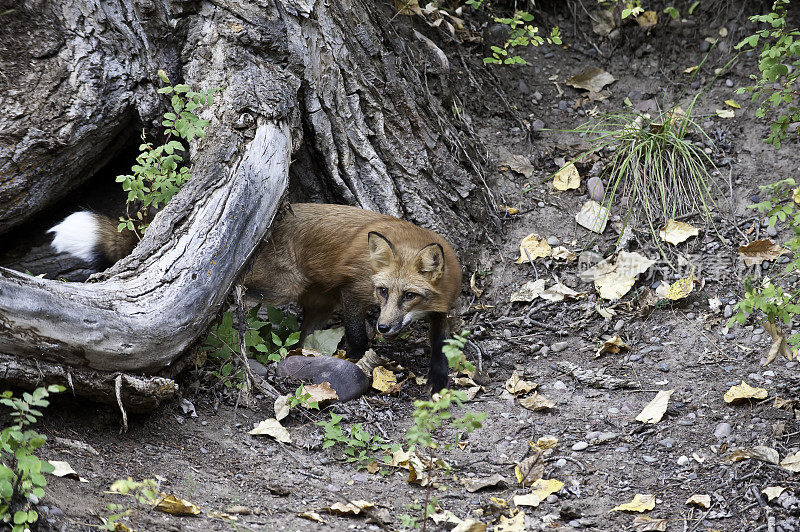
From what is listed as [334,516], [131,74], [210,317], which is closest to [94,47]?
[131,74]

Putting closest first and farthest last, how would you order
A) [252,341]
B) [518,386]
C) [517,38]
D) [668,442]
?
[668,442]
[518,386]
[252,341]
[517,38]

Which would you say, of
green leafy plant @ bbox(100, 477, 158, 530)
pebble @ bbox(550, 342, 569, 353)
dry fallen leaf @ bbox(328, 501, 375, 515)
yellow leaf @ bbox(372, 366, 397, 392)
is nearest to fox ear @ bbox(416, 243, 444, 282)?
yellow leaf @ bbox(372, 366, 397, 392)

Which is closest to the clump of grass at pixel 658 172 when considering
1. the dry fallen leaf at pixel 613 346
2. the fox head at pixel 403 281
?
the dry fallen leaf at pixel 613 346

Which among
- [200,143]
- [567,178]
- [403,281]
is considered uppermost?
[200,143]

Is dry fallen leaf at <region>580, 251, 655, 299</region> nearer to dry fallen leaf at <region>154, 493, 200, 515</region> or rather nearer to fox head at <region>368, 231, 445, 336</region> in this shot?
fox head at <region>368, 231, 445, 336</region>

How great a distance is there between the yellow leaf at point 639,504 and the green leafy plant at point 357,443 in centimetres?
123

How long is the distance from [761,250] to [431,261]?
2.54 m

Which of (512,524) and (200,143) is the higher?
(200,143)

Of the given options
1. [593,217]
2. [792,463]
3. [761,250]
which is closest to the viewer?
[792,463]

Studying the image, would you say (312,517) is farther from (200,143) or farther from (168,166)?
(200,143)

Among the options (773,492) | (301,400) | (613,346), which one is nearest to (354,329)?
(301,400)

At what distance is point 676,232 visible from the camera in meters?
5.74

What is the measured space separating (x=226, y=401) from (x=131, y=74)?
8.15 ft

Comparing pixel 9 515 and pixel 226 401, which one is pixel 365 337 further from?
pixel 9 515
